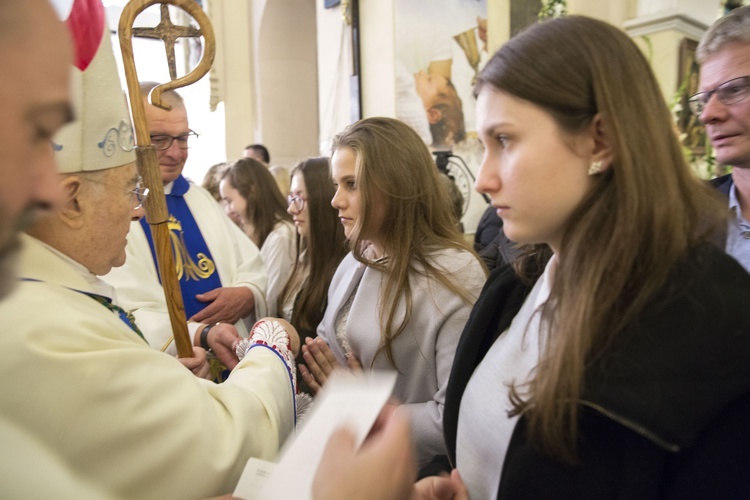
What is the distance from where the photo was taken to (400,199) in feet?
7.34

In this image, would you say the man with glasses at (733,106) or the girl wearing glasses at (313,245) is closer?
the man with glasses at (733,106)

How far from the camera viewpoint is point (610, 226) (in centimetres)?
118

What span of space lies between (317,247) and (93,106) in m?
1.53

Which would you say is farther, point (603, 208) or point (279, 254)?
point (279, 254)

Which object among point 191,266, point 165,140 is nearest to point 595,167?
point 165,140

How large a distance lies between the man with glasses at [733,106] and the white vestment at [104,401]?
1858mm

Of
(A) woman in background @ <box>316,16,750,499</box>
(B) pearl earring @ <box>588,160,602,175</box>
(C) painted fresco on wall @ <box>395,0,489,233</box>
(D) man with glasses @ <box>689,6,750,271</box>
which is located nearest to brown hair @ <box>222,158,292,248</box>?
(C) painted fresco on wall @ <box>395,0,489,233</box>

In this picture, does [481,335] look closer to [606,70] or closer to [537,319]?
[537,319]

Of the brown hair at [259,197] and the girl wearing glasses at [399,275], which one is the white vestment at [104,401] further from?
the brown hair at [259,197]

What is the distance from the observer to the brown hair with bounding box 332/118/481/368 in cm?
222

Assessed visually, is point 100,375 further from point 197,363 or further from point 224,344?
point 224,344

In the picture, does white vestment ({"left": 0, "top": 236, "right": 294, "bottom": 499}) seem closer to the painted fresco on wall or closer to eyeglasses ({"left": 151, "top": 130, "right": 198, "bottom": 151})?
eyeglasses ({"left": 151, "top": 130, "right": 198, "bottom": 151})

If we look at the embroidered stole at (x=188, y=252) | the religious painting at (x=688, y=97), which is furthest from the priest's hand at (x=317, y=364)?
the religious painting at (x=688, y=97)

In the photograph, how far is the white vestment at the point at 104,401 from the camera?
113 cm
